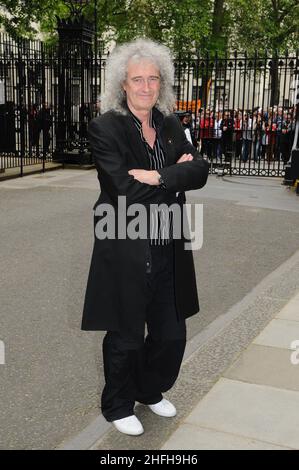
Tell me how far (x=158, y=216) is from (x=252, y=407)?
1312 mm

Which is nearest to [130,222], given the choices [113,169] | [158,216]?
[158,216]

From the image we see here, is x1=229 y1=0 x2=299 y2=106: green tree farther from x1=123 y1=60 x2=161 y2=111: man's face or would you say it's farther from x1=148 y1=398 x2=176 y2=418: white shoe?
x1=148 y1=398 x2=176 y2=418: white shoe

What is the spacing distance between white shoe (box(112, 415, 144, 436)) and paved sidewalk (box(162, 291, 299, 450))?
18 centimetres

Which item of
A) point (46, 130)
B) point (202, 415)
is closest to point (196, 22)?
point (46, 130)

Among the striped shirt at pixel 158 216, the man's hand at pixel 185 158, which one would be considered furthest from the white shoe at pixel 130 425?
the man's hand at pixel 185 158

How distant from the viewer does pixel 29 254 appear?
7.29 meters

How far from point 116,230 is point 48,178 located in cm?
1182

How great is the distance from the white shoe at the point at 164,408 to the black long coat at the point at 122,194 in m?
0.62

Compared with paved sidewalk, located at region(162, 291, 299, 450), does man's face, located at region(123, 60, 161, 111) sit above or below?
above

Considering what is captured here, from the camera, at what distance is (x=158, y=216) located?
2.97 metres

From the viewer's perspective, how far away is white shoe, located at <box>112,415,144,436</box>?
3.10 meters

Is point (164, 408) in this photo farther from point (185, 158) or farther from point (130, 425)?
point (185, 158)

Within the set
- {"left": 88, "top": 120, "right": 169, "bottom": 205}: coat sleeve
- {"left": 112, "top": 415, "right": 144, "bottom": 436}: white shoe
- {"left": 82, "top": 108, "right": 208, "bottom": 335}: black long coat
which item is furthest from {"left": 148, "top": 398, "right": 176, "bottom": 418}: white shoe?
{"left": 88, "top": 120, "right": 169, "bottom": 205}: coat sleeve

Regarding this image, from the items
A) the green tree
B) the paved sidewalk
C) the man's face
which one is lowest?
the paved sidewalk
